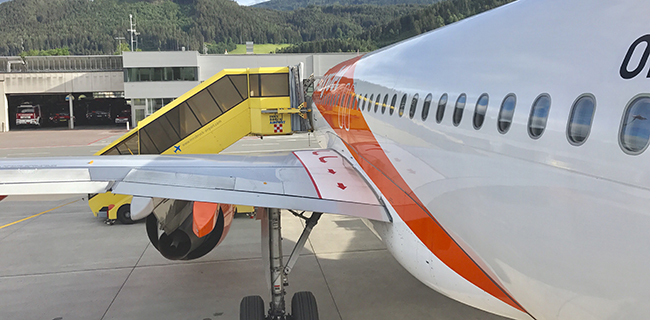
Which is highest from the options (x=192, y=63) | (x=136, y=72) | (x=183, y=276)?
(x=192, y=63)

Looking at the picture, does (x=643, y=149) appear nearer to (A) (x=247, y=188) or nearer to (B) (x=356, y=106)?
(A) (x=247, y=188)

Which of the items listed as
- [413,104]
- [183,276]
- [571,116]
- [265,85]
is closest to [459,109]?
[413,104]

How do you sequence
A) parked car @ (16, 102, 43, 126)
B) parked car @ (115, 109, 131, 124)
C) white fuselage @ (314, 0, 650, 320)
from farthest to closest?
parked car @ (115, 109, 131, 124), parked car @ (16, 102, 43, 126), white fuselage @ (314, 0, 650, 320)

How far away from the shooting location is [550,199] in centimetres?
320

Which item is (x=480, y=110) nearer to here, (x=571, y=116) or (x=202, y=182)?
(x=571, y=116)

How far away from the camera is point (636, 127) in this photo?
2.60 m

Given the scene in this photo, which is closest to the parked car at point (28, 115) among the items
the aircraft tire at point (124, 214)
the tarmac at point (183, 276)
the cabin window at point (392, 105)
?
the tarmac at point (183, 276)

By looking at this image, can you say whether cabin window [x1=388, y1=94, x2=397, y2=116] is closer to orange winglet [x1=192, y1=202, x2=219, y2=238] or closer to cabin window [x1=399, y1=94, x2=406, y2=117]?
cabin window [x1=399, y1=94, x2=406, y2=117]

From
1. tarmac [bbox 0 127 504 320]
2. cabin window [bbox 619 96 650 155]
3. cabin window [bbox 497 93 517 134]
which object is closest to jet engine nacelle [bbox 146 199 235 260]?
tarmac [bbox 0 127 504 320]

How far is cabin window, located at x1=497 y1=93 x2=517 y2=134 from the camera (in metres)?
3.71

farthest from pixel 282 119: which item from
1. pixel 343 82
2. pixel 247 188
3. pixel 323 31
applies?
pixel 323 31

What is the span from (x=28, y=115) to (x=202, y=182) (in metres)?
54.5

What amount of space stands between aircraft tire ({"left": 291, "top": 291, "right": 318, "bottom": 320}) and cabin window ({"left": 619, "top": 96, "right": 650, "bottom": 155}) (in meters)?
5.25

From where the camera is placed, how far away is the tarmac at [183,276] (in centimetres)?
818
